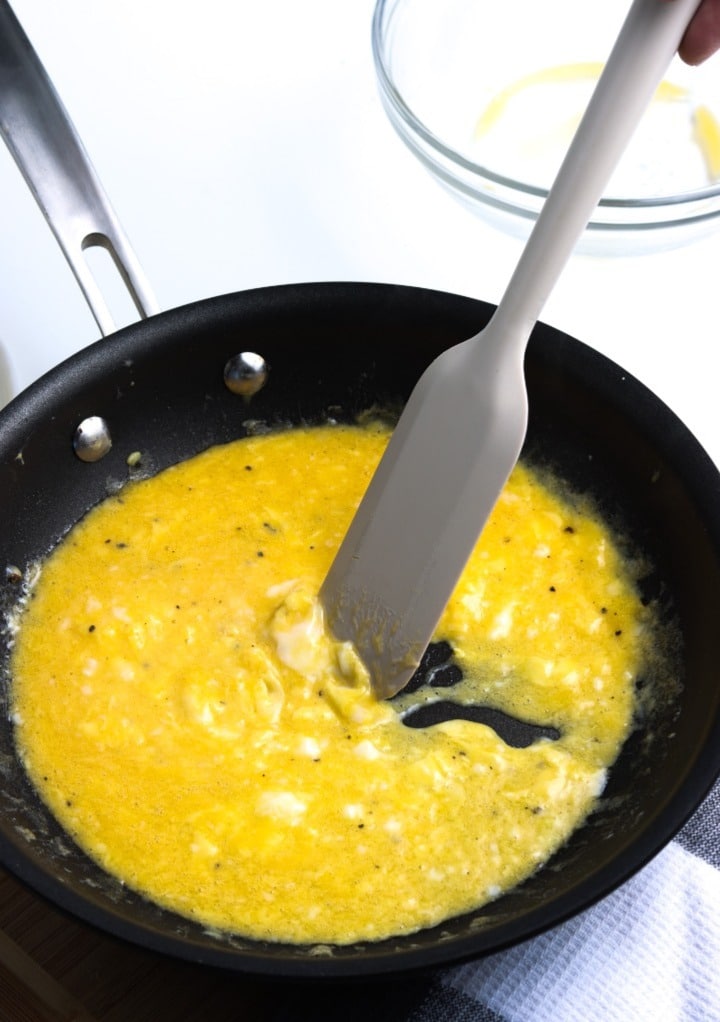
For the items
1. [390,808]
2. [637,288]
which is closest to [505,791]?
[390,808]

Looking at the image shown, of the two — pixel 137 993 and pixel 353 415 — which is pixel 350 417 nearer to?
pixel 353 415

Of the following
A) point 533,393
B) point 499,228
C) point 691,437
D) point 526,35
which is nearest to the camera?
point 691,437

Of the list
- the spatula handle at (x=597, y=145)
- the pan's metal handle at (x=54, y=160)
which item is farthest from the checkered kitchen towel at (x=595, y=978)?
the pan's metal handle at (x=54, y=160)

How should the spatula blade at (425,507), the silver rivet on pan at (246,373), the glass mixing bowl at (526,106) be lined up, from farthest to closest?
the glass mixing bowl at (526,106)
the silver rivet on pan at (246,373)
the spatula blade at (425,507)

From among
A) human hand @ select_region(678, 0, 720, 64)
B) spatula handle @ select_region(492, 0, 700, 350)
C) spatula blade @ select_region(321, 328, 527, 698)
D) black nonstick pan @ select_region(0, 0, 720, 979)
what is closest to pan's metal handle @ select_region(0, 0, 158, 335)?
black nonstick pan @ select_region(0, 0, 720, 979)

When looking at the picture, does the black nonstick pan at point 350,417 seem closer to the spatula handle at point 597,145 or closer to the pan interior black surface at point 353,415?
the pan interior black surface at point 353,415

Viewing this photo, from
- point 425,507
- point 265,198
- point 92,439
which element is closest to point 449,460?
point 425,507

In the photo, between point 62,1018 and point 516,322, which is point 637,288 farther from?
point 62,1018
